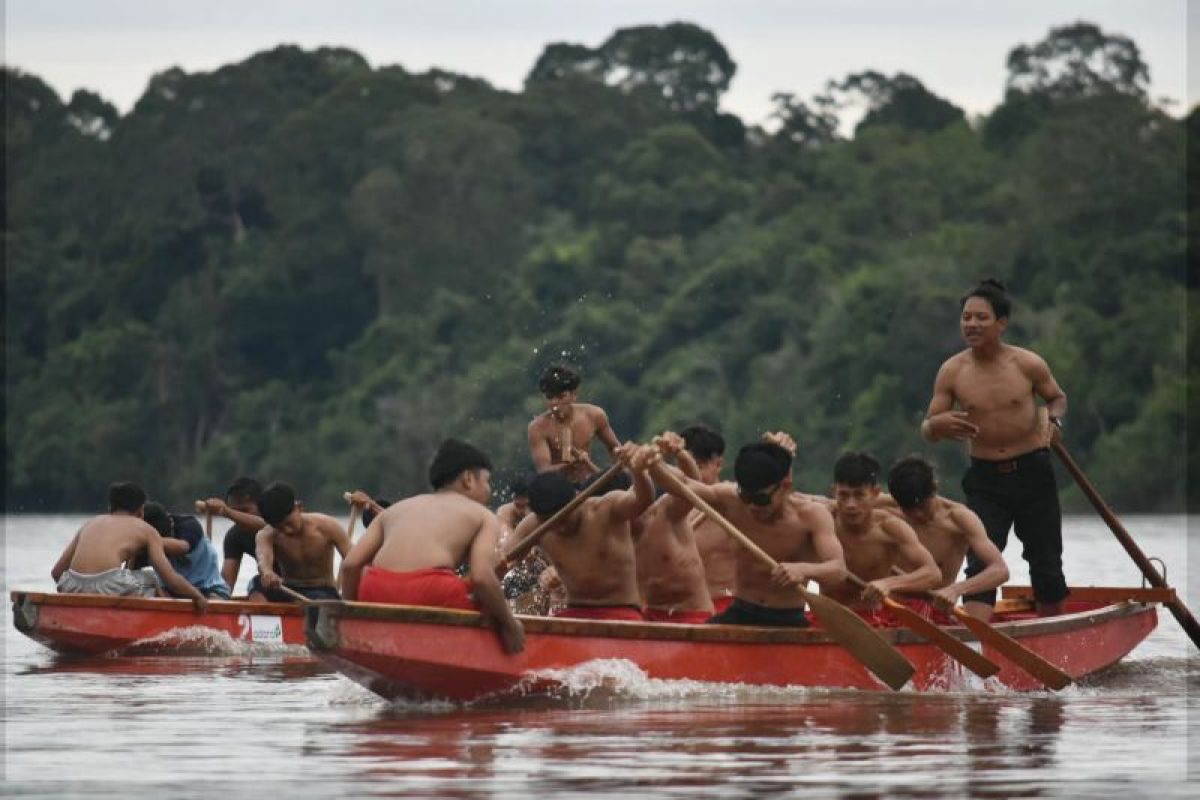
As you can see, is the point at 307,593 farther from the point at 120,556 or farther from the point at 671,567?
the point at 671,567

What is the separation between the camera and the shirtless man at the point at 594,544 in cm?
1466

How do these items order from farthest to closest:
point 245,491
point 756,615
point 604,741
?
point 245,491 → point 756,615 → point 604,741

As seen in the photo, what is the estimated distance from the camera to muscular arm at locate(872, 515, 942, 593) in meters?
15.4

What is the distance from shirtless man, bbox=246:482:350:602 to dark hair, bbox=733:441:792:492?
502 centimetres

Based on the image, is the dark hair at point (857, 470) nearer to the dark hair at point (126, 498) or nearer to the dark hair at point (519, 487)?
the dark hair at point (519, 487)

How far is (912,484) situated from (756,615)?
1.32 m

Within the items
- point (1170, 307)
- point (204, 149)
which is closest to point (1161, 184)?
point (1170, 307)

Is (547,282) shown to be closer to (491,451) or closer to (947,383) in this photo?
(491,451)

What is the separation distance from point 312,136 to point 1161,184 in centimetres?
3029

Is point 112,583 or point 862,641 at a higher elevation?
point 112,583

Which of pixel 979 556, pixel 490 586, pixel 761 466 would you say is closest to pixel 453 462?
pixel 490 586

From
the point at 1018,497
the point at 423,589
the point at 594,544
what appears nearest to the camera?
the point at 423,589

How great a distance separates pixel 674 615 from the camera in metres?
15.5

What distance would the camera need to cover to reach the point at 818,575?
14.6 m
